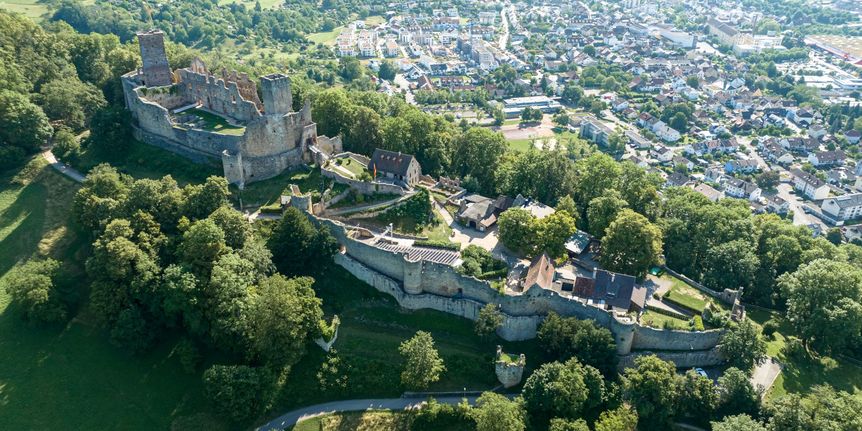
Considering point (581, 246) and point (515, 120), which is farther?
point (515, 120)

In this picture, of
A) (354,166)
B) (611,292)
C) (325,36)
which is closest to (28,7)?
(325,36)

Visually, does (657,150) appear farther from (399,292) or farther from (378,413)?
(378,413)

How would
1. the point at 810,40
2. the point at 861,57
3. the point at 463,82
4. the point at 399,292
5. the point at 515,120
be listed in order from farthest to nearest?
the point at 810,40, the point at 861,57, the point at 463,82, the point at 515,120, the point at 399,292

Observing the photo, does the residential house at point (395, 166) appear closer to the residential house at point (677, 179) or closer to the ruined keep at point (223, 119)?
the ruined keep at point (223, 119)

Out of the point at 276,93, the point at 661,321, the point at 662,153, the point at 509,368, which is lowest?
the point at 662,153

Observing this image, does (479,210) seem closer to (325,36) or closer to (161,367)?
(161,367)

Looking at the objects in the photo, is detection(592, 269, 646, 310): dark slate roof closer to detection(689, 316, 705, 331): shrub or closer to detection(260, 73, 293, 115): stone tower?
detection(689, 316, 705, 331): shrub

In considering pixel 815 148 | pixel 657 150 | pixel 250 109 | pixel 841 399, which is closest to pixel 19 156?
pixel 250 109
